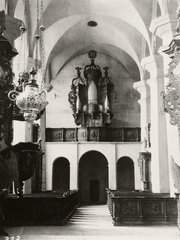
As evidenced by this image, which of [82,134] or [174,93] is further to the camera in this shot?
[82,134]

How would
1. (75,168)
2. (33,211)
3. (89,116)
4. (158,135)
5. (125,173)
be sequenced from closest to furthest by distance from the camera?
(33,211) < (158,135) < (75,168) < (89,116) < (125,173)

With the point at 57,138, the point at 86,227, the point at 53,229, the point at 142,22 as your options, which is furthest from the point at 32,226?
the point at 57,138

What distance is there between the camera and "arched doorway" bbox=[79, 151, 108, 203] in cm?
2094

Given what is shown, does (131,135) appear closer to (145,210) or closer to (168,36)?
(145,210)

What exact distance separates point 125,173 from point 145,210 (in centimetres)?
1136

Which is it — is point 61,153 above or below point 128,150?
below

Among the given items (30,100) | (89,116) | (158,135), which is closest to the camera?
(30,100)

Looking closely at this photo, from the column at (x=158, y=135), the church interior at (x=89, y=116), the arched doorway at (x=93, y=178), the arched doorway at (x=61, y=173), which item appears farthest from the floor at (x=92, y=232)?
the arched doorway at (x=61, y=173)

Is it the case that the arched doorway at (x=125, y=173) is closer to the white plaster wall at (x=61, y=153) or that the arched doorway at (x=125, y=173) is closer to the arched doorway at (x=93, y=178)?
the arched doorway at (x=93, y=178)

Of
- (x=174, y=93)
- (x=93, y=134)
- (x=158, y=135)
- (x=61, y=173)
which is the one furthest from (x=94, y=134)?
(x=174, y=93)

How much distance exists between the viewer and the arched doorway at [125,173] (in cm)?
2109

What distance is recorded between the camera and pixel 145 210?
9.98 meters

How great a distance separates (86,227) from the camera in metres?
9.64

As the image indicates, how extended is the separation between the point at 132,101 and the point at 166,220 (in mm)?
12089
